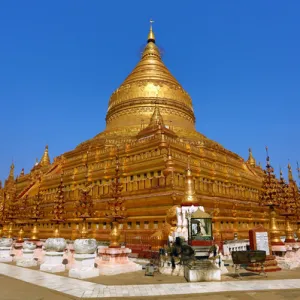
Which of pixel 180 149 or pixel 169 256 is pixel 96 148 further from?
pixel 169 256

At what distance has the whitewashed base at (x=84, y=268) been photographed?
11.7m

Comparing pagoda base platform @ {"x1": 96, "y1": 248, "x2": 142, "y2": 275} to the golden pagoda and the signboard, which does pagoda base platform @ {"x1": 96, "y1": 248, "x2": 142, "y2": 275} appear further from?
the signboard

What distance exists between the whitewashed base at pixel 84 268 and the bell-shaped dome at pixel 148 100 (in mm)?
25437

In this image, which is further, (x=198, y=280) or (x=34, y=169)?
(x=34, y=169)

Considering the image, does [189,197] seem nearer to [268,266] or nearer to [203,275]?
[268,266]

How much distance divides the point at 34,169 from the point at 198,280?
3959 cm

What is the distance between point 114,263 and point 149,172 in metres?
12.8

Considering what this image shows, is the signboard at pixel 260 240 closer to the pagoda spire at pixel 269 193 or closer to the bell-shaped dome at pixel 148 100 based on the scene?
the pagoda spire at pixel 269 193

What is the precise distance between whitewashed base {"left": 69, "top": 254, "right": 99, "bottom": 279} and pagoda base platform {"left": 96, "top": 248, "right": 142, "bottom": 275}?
2.84 feet

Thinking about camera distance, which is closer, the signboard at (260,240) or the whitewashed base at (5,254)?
the signboard at (260,240)

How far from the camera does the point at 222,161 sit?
33.5 m

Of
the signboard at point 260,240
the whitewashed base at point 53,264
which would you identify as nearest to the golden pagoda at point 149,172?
the whitewashed base at point 53,264

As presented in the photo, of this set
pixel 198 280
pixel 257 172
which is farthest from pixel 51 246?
pixel 257 172

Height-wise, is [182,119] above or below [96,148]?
above
